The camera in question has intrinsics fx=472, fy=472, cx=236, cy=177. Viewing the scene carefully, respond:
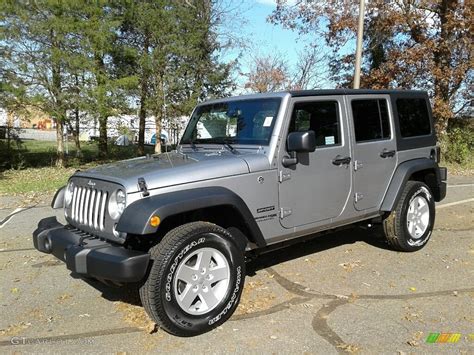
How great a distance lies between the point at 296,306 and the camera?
4176 mm

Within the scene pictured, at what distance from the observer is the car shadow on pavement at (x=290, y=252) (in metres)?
4.48

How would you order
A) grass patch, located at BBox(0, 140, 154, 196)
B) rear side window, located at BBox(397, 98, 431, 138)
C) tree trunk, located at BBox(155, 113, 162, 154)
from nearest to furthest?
rear side window, located at BBox(397, 98, 431, 138)
grass patch, located at BBox(0, 140, 154, 196)
tree trunk, located at BBox(155, 113, 162, 154)

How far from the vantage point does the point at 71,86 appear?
14.9 meters

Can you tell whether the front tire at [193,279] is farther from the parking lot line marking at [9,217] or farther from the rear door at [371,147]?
the parking lot line marking at [9,217]

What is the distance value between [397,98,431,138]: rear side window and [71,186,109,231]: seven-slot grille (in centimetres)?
359

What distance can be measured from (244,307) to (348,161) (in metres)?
1.84

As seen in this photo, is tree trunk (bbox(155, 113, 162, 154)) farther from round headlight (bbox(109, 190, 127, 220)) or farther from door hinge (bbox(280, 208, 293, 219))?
round headlight (bbox(109, 190, 127, 220))

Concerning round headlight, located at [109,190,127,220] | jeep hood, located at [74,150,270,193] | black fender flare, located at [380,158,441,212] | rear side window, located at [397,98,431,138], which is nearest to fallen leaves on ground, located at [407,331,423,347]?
jeep hood, located at [74,150,270,193]

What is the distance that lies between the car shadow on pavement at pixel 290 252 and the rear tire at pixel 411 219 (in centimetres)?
38

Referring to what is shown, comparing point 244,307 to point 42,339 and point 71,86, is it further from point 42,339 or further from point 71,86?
point 71,86

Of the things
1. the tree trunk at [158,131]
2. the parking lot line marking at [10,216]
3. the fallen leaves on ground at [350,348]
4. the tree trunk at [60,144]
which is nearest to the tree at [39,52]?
the tree trunk at [60,144]

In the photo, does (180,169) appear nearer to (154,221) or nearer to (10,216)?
(154,221)

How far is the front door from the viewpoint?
4.36 m

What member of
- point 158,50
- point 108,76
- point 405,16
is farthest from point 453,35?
point 108,76
